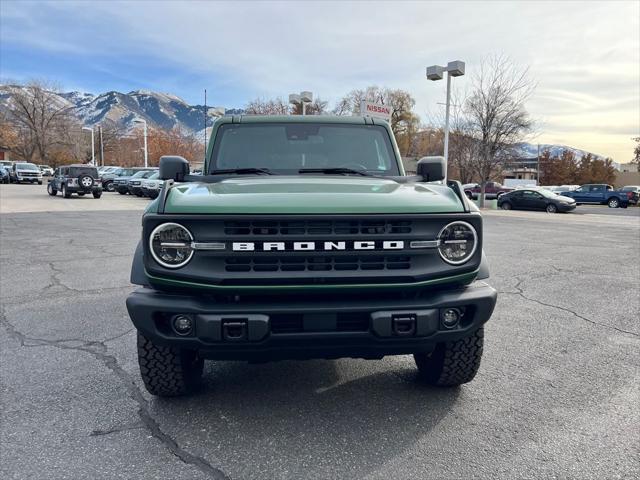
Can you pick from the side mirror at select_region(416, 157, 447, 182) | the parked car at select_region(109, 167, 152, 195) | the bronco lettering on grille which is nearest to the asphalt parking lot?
the bronco lettering on grille

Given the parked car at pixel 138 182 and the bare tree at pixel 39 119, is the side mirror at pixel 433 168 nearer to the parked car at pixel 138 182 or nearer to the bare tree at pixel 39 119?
the parked car at pixel 138 182

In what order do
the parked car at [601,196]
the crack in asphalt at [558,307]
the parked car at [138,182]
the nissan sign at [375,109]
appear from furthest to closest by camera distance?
1. the parked car at [601,196]
2. the parked car at [138,182]
3. the nissan sign at [375,109]
4. the crack in asphalt at [558,307]

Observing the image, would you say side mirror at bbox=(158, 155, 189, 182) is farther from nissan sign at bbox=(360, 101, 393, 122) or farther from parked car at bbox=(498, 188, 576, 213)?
parked car at bbox=(498, 188, 576, 213)

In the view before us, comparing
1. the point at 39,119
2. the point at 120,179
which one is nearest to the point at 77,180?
the point at 120,179

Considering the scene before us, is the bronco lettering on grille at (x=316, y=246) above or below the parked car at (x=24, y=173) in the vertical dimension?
below

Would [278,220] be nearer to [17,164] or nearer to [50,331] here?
[50,331]

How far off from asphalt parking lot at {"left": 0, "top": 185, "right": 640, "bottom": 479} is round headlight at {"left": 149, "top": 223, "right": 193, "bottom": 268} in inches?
39.8

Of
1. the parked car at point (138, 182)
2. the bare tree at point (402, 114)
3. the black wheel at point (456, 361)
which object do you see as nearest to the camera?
the black wheel at point (456, 361)

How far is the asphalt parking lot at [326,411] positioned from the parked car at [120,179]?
92.2ft

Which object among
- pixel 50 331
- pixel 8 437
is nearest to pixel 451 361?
pixel 8 437

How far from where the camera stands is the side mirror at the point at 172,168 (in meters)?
3.75

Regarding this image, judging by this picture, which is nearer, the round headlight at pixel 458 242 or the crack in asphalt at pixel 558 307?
the round headlight at pixel 458 242

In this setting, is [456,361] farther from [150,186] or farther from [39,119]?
[39,119]

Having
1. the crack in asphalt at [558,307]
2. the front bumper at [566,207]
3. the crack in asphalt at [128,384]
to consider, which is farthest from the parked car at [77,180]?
the front bumper at [566,207]
